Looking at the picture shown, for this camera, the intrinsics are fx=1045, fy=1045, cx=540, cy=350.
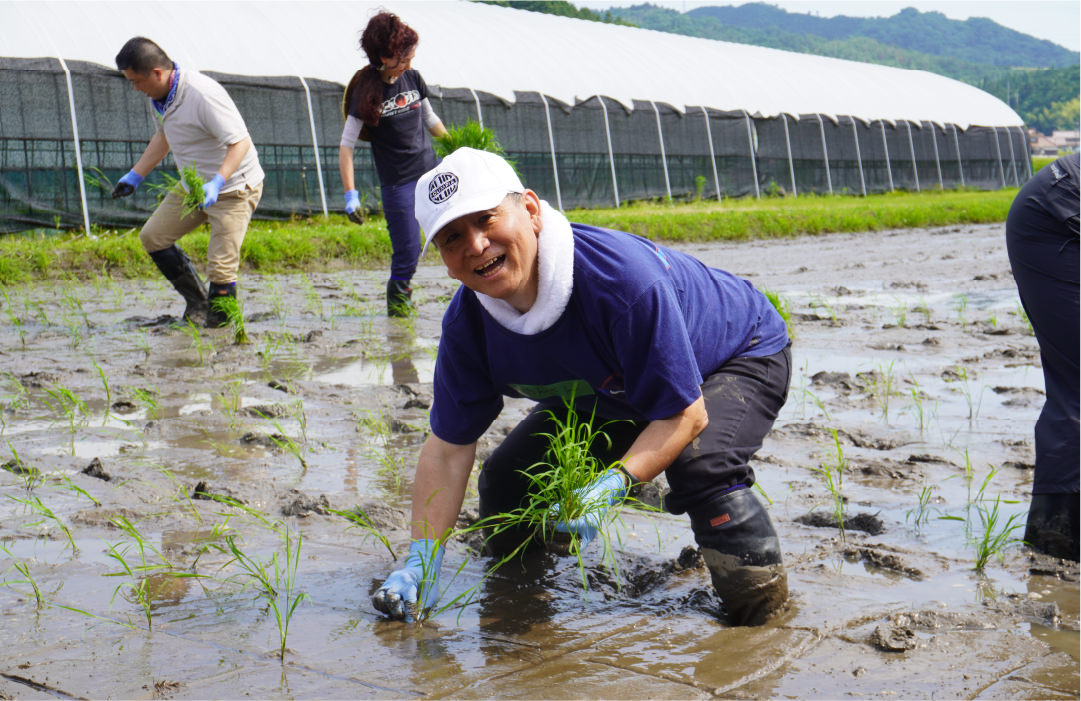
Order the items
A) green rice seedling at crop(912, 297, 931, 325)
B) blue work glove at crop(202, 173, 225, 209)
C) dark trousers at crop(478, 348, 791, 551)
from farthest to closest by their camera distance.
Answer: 1. green rice seedling at crop(912, 297, 931, 325)
2. blue work glove at crop(202, 173, 225, 209)
3. dark trousers at crop(478, 348, 791, 551)

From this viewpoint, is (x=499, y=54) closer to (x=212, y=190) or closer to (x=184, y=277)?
(x=184, y=277)

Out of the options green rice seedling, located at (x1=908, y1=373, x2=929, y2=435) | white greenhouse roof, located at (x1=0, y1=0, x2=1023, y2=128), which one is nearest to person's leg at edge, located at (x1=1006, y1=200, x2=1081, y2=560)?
green rice seedling, located at (x1=908, y1=373, x2=929, y2=435)

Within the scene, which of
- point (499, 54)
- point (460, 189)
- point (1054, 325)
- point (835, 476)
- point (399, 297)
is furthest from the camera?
point (499, 54)

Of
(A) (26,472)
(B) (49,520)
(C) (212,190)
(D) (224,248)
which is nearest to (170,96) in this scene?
(C) (212,190)

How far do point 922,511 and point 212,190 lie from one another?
4.22 m

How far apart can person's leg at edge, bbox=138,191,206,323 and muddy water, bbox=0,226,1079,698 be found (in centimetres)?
95

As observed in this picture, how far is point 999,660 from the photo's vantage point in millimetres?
2107

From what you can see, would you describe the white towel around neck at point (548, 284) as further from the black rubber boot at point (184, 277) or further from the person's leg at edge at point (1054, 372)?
the black rubber boot at point (184, 277)

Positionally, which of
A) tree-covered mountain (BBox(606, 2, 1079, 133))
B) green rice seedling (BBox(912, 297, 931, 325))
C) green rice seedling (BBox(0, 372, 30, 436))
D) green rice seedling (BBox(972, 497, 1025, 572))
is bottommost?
green rice seedling (BBox(972, 497, 1025, 572))

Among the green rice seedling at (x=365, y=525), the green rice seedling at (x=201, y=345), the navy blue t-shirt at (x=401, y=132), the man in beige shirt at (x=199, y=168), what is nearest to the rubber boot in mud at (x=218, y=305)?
the man in beige shirt at (x=199, y=168)

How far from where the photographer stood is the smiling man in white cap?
2229mm

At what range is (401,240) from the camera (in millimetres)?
6340

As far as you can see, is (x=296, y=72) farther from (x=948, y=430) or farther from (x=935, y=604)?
(x=935, y=604)

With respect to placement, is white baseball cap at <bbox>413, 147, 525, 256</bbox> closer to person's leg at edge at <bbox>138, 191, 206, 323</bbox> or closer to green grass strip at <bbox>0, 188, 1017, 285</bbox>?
person's leg at edge at <bbox>138, 191, 206, 323</bbox>
